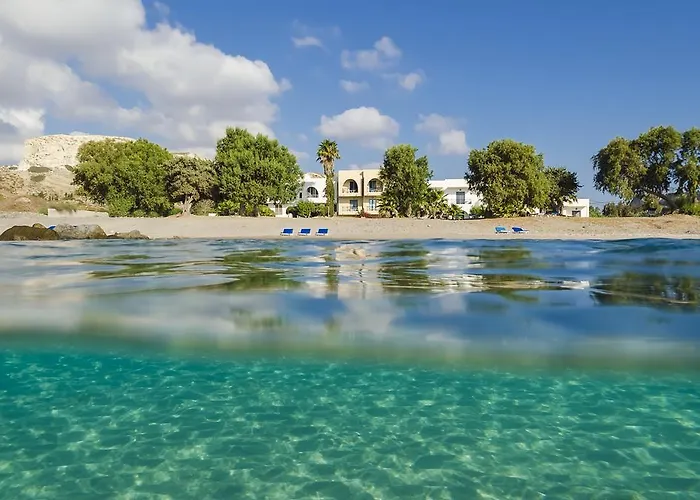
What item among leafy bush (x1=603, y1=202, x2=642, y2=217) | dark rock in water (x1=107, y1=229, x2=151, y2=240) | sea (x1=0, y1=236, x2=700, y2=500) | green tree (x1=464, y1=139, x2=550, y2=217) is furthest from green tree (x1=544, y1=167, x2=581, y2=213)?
sea (x1=0, y1=236, x2=700, y2=500)

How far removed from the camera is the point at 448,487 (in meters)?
4.71

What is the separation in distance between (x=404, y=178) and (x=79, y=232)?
4028 cm

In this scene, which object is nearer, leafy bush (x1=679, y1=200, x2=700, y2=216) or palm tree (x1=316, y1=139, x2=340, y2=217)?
leafy bush (x1=679, y1=200, x2=700, y2=216)

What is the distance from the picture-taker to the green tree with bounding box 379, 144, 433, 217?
71375 mm

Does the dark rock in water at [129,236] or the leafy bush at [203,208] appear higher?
the leafy bush at [203,208]

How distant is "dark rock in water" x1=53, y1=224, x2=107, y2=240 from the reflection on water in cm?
2546

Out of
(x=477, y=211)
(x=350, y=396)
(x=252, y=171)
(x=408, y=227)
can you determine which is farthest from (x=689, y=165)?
(x=350, y=396)

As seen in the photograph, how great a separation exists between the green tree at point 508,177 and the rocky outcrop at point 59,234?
40.1 metres

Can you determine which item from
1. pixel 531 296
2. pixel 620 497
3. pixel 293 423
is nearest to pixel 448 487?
pixel 620 497

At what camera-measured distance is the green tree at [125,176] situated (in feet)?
236

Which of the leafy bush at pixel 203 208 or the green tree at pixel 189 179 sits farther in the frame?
the leafy bush at pixel 203 208

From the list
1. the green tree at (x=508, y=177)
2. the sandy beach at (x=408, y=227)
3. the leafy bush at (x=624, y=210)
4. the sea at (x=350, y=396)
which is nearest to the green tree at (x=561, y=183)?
the leafy bush at (x=624, y=210)

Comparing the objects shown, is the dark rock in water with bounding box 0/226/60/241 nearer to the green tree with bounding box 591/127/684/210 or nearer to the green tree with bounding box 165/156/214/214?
the green tree with bounding box 165/156/214/214

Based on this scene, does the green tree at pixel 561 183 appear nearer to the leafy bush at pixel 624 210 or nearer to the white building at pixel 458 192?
the leafy bush at pixel 624 210
